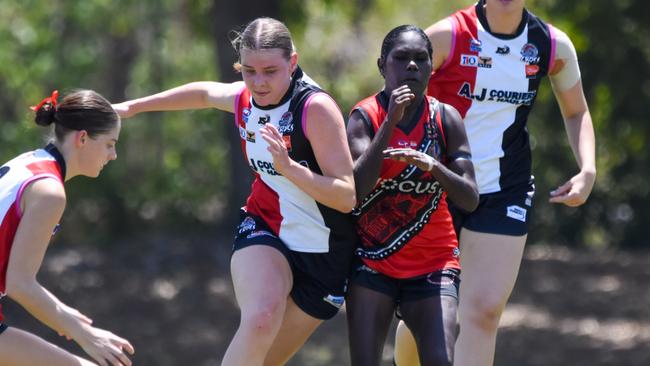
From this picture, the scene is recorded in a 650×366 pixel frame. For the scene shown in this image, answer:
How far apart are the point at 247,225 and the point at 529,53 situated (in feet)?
5.05

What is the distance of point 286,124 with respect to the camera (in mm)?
4574

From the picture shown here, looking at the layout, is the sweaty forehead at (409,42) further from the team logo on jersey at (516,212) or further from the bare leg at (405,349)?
the bare leg at (405,349)

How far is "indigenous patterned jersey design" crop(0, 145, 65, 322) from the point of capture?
436cm

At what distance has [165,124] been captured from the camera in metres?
14.3

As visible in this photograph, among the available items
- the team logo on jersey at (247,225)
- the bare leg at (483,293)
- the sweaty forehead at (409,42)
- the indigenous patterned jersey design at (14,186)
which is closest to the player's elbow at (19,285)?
the indigenous patterned jersey design at (14,186)

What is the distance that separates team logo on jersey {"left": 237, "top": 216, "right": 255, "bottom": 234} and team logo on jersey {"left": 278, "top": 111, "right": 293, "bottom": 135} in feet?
1.45

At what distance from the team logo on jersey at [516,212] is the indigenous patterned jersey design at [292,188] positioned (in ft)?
2.81

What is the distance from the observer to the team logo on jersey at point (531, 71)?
5211 millimetres

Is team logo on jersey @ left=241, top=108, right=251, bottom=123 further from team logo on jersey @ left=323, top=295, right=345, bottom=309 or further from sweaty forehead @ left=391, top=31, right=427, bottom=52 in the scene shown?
team logo on jersey @ left=323, top=295, right=345, bottom=309

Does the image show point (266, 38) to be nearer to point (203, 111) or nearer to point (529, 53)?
point (529, 53)

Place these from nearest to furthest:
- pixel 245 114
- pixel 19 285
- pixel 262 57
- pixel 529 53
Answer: pixel 19 285 < pixel 262 57 < pixel 245 114 < pixel 529 53

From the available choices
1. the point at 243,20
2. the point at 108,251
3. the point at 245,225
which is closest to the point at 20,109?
the point at 108,251

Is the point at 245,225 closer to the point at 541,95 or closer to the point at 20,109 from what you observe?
the point at 541,95

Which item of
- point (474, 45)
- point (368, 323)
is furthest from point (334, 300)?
point (474, 45)
